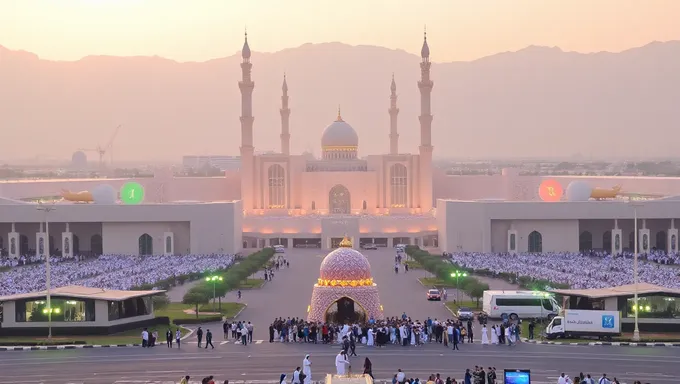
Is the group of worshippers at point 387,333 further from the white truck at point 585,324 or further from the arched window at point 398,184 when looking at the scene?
the arched window at point 398,184

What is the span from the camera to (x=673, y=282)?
1484 inches

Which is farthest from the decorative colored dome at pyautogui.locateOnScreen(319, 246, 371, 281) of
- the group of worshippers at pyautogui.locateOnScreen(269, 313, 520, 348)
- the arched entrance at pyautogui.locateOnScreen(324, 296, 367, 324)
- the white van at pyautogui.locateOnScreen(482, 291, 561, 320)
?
the white van at pyautogui.locateOnScreen(482, 291, 561, 320)

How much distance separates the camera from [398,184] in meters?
66.0

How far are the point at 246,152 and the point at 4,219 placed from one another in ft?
52.4

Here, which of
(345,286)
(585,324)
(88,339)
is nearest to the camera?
(585,324)

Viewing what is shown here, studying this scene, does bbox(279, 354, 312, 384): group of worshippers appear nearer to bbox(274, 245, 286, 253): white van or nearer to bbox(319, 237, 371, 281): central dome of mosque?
bbox(319, 237, 371, 281): central dome of mosque

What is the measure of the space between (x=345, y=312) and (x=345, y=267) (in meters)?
1.87

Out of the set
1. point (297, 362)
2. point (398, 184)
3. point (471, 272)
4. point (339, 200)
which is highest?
point (398, 184)

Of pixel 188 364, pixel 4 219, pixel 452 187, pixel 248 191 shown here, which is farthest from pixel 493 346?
pixel 452 187

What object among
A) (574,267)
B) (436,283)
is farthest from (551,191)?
(436,283)

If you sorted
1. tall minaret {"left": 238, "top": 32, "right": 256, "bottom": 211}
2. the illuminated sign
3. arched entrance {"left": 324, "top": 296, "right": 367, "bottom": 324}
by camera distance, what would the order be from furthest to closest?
1. tall minaret {"left": 238, "top": 32, "right": 256, "bottom": 211}
2. the illuminated sign
3. arched entrance {"left": 324, "top": 296, "right": 367, "bottom": 324}

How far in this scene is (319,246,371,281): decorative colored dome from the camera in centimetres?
2780

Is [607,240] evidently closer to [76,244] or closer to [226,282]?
[226,282]

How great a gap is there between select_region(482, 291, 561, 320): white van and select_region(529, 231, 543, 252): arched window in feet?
A: 81.9
